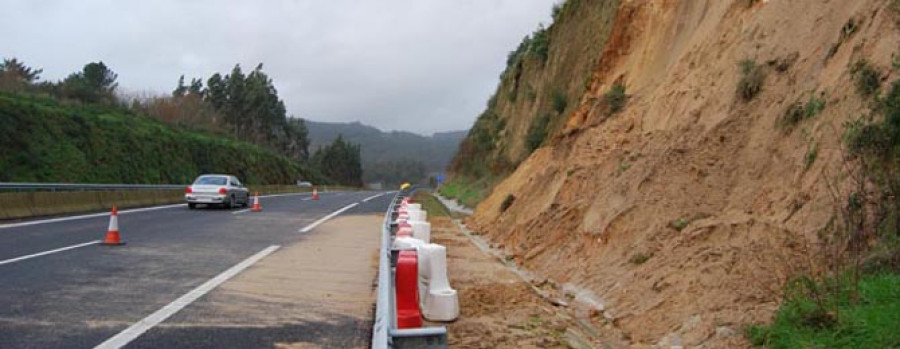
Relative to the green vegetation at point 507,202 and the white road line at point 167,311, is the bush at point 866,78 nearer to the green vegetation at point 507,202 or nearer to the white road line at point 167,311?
the white road line at point 167,311

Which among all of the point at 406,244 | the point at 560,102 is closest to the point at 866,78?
the point at 406,244

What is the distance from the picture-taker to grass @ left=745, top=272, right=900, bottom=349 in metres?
5.07

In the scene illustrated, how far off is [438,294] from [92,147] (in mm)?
37865

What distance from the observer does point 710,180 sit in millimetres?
9820

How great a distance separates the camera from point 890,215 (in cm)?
637

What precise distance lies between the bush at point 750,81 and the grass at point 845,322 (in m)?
5.19

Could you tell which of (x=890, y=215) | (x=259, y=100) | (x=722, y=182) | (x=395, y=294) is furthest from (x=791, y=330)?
(x=259, y=100)

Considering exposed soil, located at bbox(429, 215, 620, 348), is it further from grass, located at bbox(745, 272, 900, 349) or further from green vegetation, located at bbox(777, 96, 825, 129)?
green vegetation, located at bbox(777, 96, 825, 129)

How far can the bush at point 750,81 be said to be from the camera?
34.6 feet

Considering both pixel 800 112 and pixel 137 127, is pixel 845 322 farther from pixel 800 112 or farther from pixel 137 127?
pixel 137 127

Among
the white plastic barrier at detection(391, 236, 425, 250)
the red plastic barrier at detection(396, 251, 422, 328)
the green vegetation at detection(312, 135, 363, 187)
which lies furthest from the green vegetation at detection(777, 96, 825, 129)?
the green vegetation at detection(312, 135, 363, 187)

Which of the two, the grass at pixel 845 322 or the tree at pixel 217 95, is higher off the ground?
the tree at pixel 217 95

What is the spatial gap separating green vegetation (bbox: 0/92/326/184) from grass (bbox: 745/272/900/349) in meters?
33.2

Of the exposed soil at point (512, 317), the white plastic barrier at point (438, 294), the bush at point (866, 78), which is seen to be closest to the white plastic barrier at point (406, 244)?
the white plastic barrier at point (438, 294)
